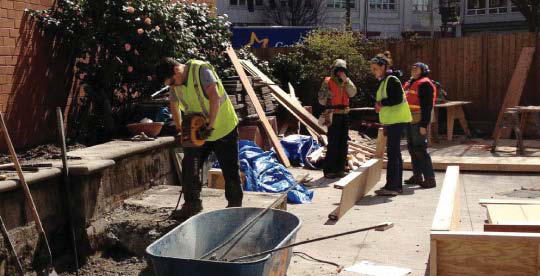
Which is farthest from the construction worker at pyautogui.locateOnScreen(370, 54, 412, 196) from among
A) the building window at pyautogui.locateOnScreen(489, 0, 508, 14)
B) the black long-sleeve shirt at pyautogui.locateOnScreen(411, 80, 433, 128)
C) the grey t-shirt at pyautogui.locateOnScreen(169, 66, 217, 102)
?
the building window at pyautogui.locateOnScreen(489, 0, 508, 14)

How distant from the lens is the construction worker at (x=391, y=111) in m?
8.73

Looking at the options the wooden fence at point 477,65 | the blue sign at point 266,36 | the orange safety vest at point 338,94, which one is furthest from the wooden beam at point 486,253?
the blue sign at point 266,36

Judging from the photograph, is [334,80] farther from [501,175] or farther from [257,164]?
[501,175]

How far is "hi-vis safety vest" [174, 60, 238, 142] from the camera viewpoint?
20.1 ft

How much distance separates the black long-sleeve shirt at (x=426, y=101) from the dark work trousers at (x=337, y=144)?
1.45 meters

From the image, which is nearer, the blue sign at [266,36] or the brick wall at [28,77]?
the brick wall at [28,77]

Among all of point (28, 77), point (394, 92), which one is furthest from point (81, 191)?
point (394, 92)

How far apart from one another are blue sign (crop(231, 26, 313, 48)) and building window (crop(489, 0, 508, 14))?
22455 mm

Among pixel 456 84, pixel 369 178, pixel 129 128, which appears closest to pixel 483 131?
pixel 456 84

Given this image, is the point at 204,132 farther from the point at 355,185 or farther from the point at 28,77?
the point at 355,185

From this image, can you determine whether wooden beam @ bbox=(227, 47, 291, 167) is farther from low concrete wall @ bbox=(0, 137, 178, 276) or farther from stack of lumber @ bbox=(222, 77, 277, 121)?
low concrete wall @ bbox=(0, 137, 178, 276)

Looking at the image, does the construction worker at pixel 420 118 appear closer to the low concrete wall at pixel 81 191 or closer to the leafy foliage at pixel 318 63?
the low concrete wall at pixel 81 191

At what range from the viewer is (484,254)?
4.41 m

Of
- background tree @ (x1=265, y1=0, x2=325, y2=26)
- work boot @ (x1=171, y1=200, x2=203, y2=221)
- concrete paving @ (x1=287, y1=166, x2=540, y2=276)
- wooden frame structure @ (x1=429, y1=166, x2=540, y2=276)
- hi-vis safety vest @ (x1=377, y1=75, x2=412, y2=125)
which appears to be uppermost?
background tree @ (x1=265, y1=0, x2=325, y2=26)
